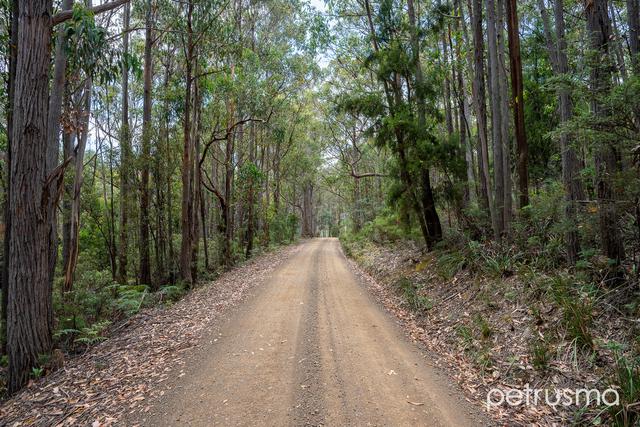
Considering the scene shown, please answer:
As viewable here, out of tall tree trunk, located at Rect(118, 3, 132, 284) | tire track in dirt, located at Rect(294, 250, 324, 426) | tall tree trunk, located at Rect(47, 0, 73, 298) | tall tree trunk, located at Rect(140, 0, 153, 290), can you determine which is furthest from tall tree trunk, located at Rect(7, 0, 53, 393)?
tall tree trunk, located at Rect(118, 3, 132, 284)

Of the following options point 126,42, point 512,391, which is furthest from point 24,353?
point 126,42

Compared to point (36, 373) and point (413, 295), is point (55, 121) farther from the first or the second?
point (413, 295)

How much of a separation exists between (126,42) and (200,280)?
1037 cm

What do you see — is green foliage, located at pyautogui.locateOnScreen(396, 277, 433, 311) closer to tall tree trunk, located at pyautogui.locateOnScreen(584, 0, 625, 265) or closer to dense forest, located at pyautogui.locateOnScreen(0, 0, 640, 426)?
dense forest, located at pyautogui.locateOnScreen(0, 0, 640, 426)

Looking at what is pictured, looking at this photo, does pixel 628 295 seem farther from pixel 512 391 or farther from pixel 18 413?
pixel 18 413

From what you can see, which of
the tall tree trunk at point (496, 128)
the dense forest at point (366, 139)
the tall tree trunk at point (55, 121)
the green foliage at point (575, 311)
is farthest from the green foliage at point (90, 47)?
the green foliage at point (575, 311)

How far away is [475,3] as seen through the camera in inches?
356

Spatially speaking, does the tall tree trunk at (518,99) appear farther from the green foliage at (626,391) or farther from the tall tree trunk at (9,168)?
the tall tree trunk at (9,168)

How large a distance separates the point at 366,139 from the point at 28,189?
11.4 meters

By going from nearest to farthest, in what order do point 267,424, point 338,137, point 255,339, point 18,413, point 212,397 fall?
point 267,424 < point 212,397 < point 18,413 < point 255,339 < point 338,137

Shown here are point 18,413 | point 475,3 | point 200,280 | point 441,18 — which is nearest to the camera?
point 18,413

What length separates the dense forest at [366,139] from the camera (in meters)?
4.92

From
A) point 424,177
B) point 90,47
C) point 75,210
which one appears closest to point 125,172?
point 75,210

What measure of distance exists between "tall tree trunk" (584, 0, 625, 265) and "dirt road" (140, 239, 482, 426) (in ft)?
10.4
